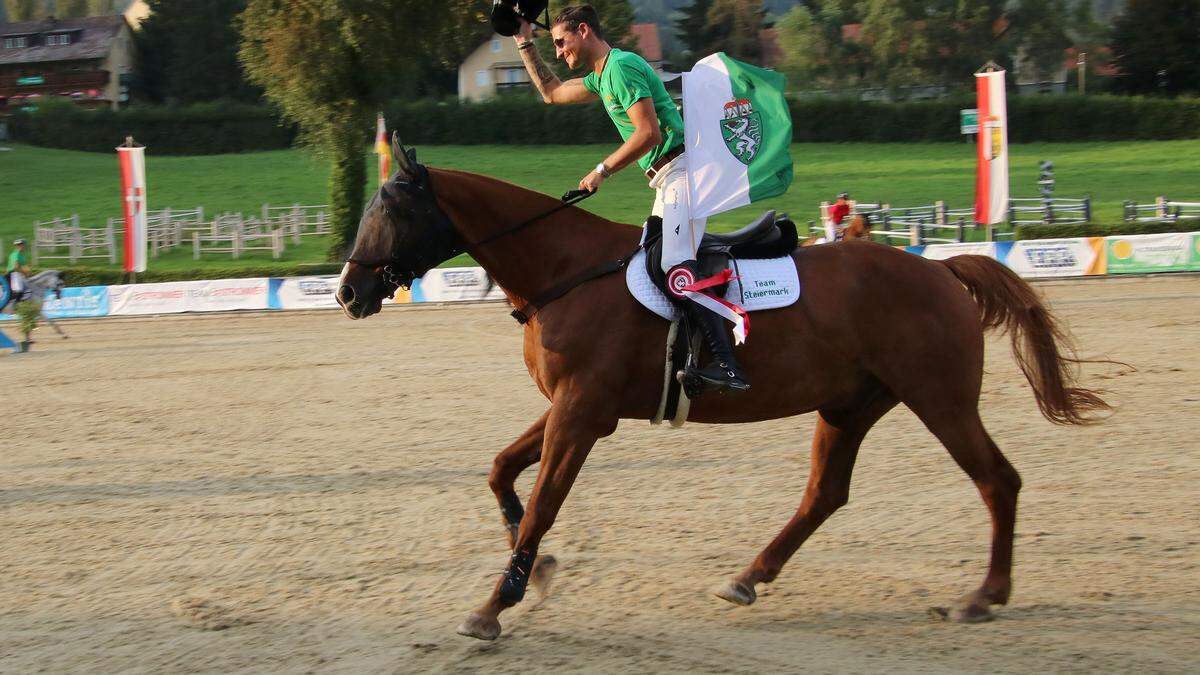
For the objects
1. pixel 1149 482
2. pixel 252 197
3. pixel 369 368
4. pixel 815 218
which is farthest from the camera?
pixel 252 197

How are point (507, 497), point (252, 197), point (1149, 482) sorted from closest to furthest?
point (507, 497)
point (1149, 482)
point (252, 197)

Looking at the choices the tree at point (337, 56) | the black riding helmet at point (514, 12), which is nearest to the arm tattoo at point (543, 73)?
the black riding helmet at point (514, 12)

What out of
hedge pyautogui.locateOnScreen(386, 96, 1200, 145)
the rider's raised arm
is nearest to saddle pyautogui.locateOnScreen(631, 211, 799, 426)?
the rider's raised arm

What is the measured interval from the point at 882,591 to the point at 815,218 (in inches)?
1405

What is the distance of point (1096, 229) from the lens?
89.8 feet

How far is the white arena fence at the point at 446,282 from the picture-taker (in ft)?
75.3

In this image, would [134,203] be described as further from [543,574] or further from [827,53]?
[827,53]

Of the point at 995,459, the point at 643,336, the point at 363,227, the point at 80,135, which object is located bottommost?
the point at 995,459

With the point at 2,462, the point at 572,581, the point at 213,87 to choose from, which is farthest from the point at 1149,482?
the point at 213,87

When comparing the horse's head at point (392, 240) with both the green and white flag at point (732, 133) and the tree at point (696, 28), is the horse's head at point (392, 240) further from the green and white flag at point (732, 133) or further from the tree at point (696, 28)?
the tree at point (696, 28)

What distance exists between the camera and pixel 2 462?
9.81 meters

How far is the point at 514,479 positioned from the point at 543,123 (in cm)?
5739

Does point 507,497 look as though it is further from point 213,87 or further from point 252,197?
point 213,87

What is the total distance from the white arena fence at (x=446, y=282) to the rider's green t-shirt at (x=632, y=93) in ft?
55.6
